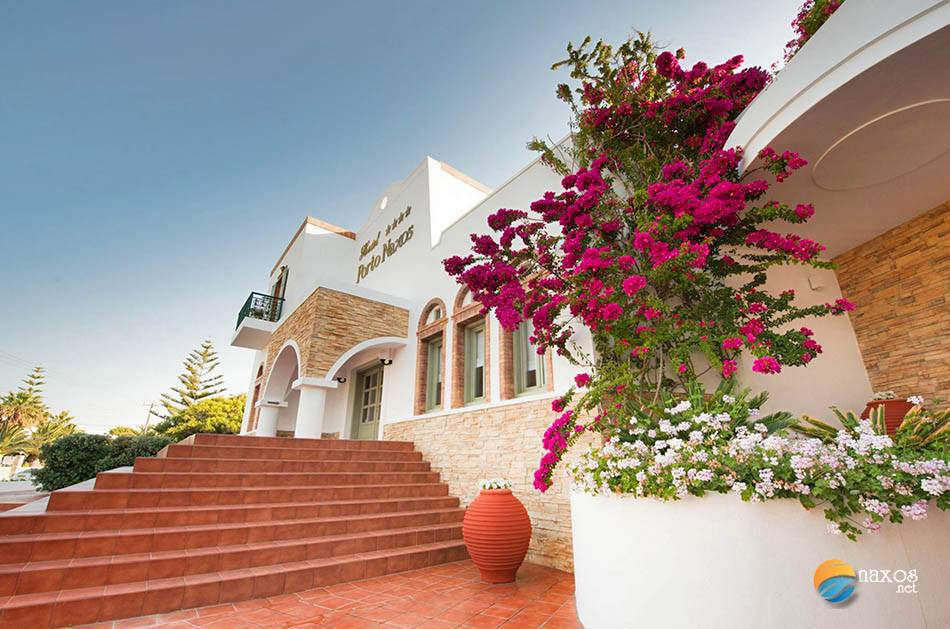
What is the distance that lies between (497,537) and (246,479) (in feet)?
10.5

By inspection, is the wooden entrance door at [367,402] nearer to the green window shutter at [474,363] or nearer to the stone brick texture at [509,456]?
the stone brick texture at [509,456]

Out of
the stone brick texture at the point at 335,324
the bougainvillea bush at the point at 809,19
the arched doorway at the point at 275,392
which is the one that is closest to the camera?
the bougainvillea bush at the point at 809,19

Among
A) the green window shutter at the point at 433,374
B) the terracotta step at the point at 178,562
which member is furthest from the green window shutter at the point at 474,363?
→ the terracotta step at the point at 178,562

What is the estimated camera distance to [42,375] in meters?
27.8

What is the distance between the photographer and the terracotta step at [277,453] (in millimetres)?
4844

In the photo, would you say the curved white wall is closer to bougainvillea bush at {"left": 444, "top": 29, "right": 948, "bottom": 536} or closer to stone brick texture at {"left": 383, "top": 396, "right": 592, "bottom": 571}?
bougainvillea bush at {"left": 444, "top": 29, "right": 948, "bottom": 536}

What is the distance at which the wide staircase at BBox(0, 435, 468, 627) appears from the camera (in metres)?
2.82

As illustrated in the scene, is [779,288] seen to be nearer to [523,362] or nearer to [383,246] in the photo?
[523,362]

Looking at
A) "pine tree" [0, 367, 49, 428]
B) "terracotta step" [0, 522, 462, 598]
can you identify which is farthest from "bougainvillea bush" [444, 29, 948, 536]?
"pine tree" [0, 367, 49, 428]

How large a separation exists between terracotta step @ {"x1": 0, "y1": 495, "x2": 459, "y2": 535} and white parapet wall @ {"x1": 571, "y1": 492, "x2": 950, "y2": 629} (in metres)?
3.51

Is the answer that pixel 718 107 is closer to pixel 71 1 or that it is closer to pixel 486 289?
pixel 486 289

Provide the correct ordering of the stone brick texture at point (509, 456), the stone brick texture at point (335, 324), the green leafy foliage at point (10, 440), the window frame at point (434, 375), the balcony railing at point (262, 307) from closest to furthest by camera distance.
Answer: the stone brick texture at point (509, 456) → the window frame at point (434, 375) → the stone brick texture at point (335, 324) → the balcony railing at point (262, 307) → the green leafy foliage at point (10, 440)

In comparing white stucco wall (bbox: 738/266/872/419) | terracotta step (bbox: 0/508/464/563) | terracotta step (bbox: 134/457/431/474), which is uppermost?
white stucco wall (bbox: 738/266/872/419)

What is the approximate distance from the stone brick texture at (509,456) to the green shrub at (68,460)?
5612mm
